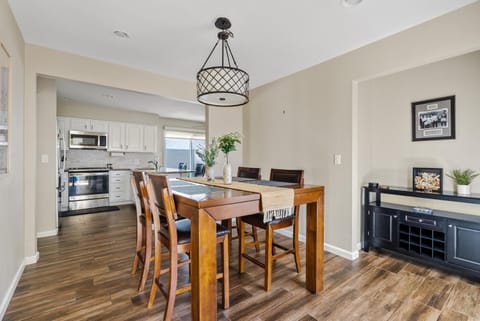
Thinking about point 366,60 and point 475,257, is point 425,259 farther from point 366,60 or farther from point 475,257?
point 366,60

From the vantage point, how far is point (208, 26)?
226cm

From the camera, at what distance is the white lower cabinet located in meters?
5.47

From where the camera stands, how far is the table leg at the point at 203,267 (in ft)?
4.58

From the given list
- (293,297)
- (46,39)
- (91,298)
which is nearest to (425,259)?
(293,297)

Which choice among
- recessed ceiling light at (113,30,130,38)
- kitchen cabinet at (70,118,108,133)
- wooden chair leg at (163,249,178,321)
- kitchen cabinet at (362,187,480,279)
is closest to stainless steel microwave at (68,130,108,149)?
kitchen cabinet at (70,118,108,133)

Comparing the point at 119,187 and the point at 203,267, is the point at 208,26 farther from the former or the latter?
the point at 119,187

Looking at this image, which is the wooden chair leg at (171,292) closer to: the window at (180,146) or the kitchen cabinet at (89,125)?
the kitchen cabinet at (89,125)

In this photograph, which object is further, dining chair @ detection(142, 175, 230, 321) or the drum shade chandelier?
the drum shade chandelier

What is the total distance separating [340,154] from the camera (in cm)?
284

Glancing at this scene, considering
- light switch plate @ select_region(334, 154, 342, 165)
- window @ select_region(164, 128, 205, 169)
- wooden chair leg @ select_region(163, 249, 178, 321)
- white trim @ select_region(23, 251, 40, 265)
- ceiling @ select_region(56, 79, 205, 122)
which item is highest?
ceiling @ select_region(56, 79, 205, 122)

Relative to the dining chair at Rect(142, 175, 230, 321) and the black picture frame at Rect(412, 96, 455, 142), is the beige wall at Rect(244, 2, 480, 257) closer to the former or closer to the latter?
the black picture frame at Rect(412, 96, 455, 142)

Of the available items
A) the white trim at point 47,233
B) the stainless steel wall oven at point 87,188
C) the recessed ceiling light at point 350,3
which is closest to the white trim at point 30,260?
the white trim at point 47,233

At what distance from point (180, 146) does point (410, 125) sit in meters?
6.19

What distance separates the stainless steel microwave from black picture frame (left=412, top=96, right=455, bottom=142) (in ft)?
19.8
